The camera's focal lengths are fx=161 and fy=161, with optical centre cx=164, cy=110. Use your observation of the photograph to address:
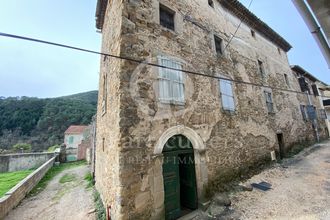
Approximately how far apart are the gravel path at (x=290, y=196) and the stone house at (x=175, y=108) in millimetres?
981

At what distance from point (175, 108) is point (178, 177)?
2.21m

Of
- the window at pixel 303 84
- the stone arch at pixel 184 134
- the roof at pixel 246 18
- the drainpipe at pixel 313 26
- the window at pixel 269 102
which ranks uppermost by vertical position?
the roof at pixel 246 18

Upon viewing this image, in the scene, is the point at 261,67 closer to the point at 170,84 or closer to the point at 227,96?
the point at 227,96

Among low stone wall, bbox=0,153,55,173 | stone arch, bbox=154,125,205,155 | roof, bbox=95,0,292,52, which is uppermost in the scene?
roof, bbox=95,0,292,52

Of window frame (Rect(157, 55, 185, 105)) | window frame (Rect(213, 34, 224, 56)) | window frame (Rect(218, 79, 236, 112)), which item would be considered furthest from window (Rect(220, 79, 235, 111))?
window frame (Rect(157, 55, 185, 105))

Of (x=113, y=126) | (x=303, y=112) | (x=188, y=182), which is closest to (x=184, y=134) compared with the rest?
(x=188, y=182)

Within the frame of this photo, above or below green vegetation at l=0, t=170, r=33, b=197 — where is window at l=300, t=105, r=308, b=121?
above

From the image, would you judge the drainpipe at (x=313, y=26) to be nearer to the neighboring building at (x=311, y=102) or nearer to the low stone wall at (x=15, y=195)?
the low stone wall at (x=15, y=195)

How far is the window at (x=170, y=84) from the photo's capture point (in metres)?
5.12

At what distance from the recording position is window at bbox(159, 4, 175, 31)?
6073 mm

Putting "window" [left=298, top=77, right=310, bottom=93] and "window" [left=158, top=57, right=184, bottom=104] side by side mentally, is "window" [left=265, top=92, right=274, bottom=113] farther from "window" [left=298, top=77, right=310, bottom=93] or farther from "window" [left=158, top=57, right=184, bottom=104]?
"window" [left=298, top=77, right=310, bottom=93]

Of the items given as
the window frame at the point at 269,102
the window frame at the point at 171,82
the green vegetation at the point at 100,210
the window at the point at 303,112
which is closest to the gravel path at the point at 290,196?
the window frame at the point at 269,102

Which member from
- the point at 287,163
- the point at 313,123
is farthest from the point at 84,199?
the point at 313,123

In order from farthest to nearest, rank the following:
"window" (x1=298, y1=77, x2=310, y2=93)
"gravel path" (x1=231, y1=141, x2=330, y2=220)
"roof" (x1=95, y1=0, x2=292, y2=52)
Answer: "window" (x1=298, y1=77, x2=310, y2=93), "roof" (x1=95, y1=0, x2=292, y2=52), "gravel path" (x1=231, y1=141, x2=330, y2=220)
